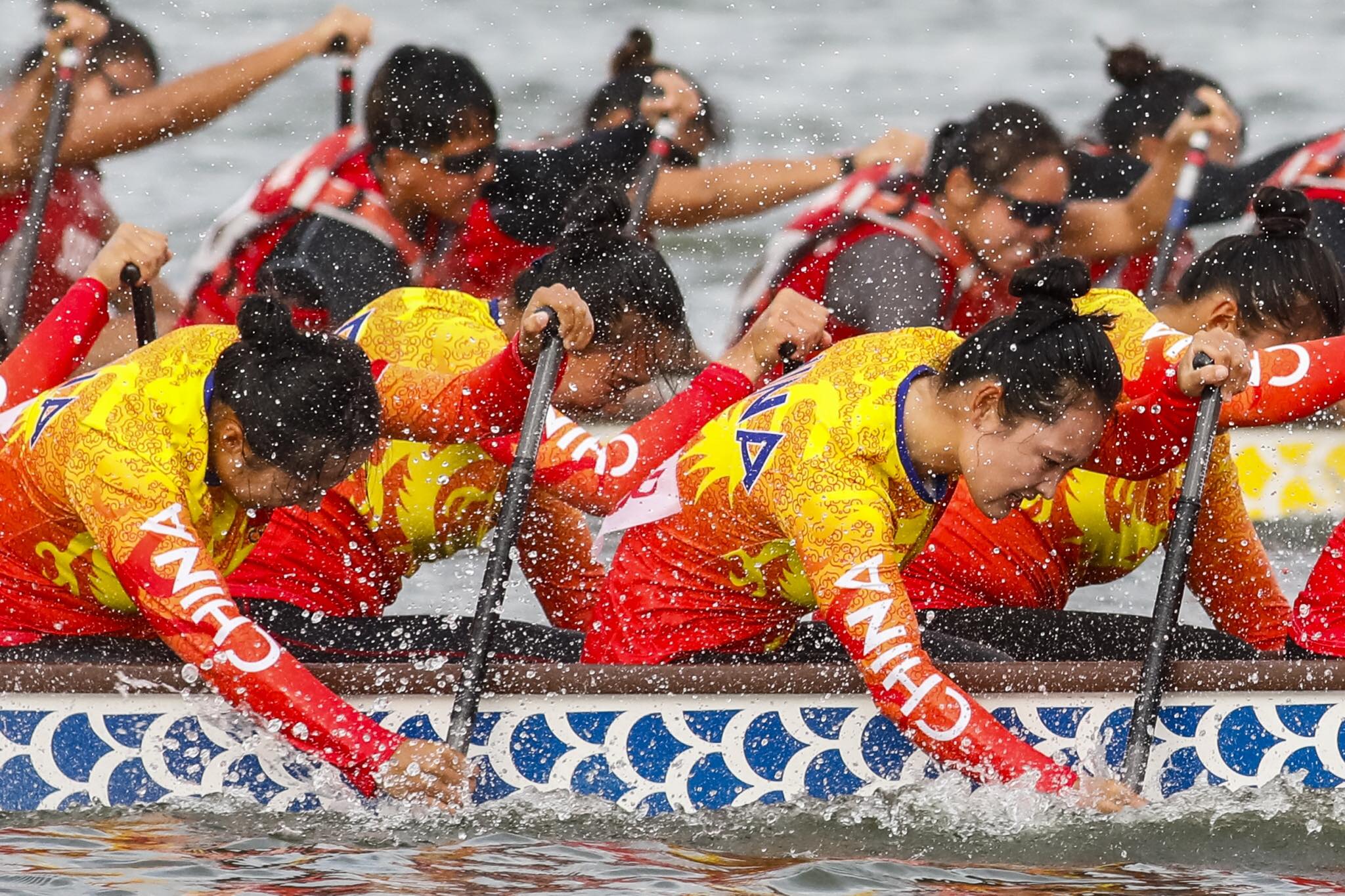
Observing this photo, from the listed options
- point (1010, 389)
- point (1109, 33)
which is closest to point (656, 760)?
point (1010, 389)

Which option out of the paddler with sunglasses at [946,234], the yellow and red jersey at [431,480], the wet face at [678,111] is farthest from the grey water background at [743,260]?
the wet face at [678,111]

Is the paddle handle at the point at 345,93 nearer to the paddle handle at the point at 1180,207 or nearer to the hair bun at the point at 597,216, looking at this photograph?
the paddle handle at the point at 1180,207

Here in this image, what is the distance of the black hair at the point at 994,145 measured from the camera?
571 cm

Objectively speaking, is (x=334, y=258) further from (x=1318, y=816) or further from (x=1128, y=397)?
(x=1318, y=816)

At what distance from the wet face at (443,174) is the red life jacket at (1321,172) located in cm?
265

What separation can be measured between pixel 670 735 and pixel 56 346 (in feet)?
4.66

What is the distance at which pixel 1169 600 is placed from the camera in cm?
387

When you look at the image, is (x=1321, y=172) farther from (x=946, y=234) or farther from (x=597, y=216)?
(x=597, y=216)

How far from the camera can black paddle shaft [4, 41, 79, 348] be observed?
234 inches

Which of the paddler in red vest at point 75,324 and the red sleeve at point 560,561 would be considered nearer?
the paddler in red vest at point 75,324

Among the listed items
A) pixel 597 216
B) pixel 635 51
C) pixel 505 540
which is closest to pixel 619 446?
pixel 505 540

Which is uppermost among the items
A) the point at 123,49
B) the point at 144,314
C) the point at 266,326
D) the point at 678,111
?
the point at 123,49

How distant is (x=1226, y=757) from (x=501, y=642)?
4.76ft

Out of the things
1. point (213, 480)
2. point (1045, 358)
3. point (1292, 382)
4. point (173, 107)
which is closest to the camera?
point (1045, 358)
